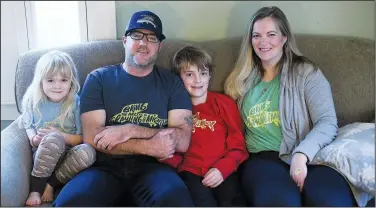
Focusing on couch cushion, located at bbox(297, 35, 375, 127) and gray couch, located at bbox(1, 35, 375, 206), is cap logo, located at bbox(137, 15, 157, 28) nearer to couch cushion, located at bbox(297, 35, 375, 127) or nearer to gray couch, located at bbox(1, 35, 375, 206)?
gray couch, located at bbox(1, 35, 375, 206)

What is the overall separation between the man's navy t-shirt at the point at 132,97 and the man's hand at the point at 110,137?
0.05 metres

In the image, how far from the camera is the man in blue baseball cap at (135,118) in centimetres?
159

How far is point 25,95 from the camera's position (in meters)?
1.81

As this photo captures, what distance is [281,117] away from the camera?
173 centimetres

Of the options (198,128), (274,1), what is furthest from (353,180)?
(274,1)

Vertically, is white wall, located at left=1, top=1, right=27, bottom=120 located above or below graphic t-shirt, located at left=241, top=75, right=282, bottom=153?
above

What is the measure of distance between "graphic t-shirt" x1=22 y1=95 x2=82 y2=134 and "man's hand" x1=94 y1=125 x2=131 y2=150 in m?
0.13

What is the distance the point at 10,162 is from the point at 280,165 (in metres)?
1.04

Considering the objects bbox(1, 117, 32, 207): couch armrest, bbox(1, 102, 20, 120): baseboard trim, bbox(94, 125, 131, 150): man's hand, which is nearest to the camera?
bbox(1, 117, 32, 207): couch armrest

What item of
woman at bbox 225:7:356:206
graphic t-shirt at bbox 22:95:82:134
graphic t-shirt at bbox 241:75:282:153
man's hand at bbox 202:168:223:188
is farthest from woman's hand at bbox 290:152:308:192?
graphic t-shirt at bbox 22:95:82:134

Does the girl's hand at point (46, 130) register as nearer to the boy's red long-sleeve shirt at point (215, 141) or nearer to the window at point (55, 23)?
the boy's red long-sleeve shirt at point (215, 141)

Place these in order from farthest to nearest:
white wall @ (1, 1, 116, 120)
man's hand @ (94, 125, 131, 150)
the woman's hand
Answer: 1. white wall @ (1, 1, 116, 120)
2. man's hand @ (94, 125, 131, 150)
3. the woman's hand

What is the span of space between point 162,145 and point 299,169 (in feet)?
1.80

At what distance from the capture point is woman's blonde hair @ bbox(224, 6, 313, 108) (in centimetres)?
178
